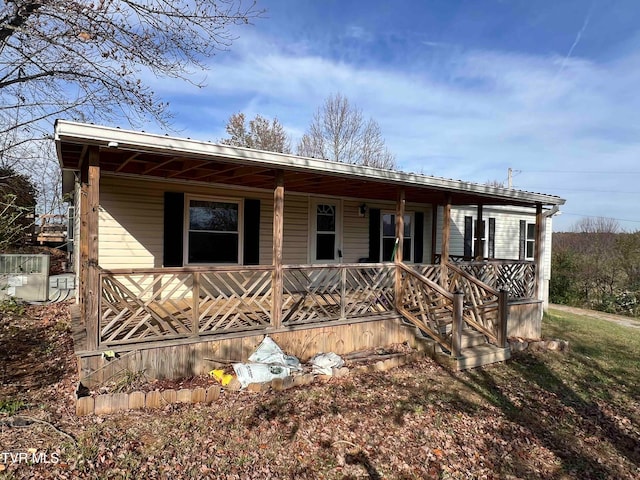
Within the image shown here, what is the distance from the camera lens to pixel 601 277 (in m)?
17.2

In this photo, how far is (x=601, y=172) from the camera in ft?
126

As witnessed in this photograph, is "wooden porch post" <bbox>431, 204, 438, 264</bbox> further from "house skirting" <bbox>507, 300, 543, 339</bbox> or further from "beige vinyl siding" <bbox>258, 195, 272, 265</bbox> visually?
"beige vinyl siding" <bbox>258, 195, 272, 265</bbox>

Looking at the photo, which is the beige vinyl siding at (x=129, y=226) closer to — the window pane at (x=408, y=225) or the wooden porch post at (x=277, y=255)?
Answer: the wooden porch post at (x=277, y=255)

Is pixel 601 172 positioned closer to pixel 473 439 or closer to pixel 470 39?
pixel 470 39

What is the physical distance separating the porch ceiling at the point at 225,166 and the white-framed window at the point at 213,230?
487 millimetres

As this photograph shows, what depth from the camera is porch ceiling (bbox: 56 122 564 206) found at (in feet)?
13.6

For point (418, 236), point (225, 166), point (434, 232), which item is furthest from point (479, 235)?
point (225, 166)

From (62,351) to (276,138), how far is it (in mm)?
23529

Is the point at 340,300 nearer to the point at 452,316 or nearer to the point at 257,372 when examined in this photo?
the point at 452,316

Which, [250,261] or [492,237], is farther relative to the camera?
[492,237]

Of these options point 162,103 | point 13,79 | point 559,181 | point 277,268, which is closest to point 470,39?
point 162,103

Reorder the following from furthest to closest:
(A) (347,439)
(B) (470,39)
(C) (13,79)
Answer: (B) (470,39) < (C) (13,79) < (A) (347,439)

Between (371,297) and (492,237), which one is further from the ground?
(492,237)

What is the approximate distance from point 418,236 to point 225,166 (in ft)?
22.5
